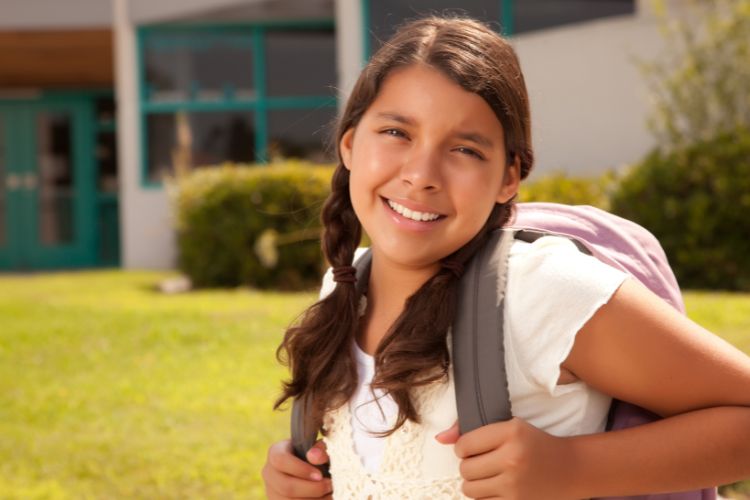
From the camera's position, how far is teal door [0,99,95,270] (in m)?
16.1

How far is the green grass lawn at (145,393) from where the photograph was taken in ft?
13.9

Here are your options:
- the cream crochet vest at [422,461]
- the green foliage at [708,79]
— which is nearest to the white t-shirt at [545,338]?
the cream crochet vest at [422,461]

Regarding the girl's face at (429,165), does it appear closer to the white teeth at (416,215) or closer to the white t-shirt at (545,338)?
the white teeth at (416,215)

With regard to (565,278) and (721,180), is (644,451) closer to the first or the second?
(565,278)

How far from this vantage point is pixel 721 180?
7398 millimetres

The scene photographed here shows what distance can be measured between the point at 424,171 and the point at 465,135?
0.10m

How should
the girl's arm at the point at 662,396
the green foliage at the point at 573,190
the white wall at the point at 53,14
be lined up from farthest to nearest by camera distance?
the white wall at the point at 53,14 < the green foliage at the point at 573,190 < the girl's arm at the point at 662,396

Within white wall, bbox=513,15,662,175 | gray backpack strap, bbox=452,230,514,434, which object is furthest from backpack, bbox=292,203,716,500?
white wall, bbox=513,15,662,175

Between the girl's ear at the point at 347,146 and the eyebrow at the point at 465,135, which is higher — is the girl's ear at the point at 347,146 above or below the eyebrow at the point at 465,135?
below

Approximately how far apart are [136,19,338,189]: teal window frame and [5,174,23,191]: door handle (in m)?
3.49

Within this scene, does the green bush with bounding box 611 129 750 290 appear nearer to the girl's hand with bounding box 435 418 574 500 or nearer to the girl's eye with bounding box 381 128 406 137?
the girl's eye with bounding box 381 128 406 137

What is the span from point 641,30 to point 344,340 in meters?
8.15

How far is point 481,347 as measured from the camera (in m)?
1.68

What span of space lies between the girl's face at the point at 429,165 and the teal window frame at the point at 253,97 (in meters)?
11.3
